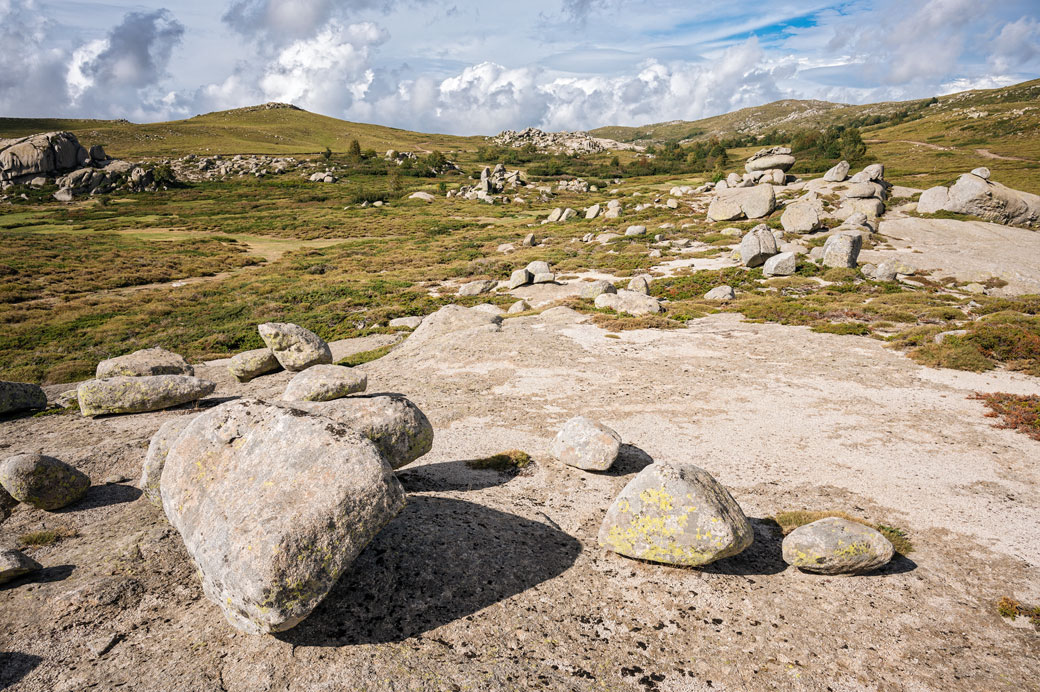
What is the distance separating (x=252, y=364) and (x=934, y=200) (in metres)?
80.7

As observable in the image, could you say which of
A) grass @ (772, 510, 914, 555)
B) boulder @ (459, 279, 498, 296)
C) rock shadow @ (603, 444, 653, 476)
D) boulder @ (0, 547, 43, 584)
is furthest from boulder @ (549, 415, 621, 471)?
boulder @ (459, 279, 498, 296)

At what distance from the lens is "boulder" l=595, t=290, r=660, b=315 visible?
32.4 m

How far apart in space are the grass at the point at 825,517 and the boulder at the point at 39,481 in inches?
712

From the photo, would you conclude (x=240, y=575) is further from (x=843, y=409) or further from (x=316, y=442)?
(x=843, y=409)

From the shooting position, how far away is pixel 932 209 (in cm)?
5991

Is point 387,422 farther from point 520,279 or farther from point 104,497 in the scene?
point 520,279

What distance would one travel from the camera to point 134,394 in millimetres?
17750

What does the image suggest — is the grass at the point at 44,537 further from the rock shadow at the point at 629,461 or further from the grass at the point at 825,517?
the grass at the point at 825,517

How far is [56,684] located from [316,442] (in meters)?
4.29

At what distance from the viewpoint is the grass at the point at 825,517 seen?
396 inches

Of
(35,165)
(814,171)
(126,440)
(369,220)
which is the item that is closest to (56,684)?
(126,440)

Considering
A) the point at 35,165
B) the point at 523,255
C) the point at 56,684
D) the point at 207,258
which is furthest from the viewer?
the point at 35,165

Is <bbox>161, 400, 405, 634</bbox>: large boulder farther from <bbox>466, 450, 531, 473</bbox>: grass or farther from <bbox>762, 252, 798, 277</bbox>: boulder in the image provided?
<bbox>762, 252, 798, 277</bbox>: boulder

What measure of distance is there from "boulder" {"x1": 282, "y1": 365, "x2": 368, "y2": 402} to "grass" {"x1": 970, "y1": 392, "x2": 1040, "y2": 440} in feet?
71.7
